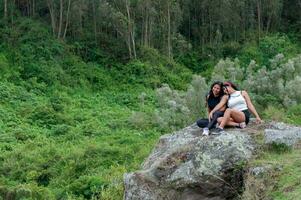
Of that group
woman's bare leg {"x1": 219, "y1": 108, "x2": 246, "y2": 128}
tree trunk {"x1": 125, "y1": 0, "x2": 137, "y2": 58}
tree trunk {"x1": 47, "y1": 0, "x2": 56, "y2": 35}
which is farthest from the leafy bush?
tree trunk {"x1": 47, "y1": 0, "x2": 56, "y2": 35}

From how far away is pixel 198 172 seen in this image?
652cm

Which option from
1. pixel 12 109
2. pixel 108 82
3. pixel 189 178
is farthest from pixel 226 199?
pixel 108 82

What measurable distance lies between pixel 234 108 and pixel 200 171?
4.65 ft

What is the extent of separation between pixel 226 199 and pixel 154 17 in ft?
101

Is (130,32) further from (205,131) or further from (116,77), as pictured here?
(205,131)

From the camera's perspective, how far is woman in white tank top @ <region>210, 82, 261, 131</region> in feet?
24.3

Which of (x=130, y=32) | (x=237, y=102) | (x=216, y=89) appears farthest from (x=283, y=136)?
(x=130, y=32)

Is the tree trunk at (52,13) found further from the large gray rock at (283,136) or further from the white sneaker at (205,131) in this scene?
the large gray rock at (283,136)

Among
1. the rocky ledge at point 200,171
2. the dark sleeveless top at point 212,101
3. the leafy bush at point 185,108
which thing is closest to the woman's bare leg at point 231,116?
the rocky ledge at point 200,171

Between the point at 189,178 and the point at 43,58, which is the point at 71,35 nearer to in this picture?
the point at 43,58

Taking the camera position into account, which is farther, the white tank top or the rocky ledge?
the white tank top

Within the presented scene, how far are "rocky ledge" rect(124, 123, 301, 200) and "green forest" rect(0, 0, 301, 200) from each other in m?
0.57

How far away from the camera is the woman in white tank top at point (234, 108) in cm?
739

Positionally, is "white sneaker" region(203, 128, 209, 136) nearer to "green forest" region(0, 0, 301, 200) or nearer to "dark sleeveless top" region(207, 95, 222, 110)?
"dark sleeveless top" region(207, 95, 222, 110)
